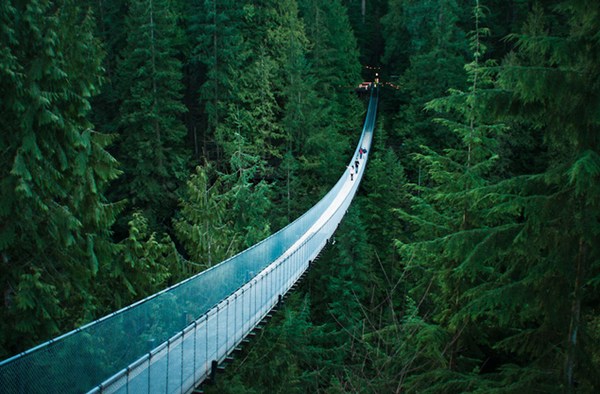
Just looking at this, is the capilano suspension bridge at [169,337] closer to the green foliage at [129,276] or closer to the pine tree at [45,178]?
the green foliage at [129,276]

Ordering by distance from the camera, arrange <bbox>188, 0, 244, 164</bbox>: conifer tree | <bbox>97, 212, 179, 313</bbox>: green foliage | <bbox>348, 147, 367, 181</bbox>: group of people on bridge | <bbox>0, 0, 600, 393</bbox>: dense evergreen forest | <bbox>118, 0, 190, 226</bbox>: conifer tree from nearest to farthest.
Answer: <bbox>0, 0, 600, 393</bbox>: dense evergreen forest
<bbox>97, 212, 179, 313</bbox>: green foliage
<bbox>118, 0, 190, 226</bbox>: conifer tree
<bbox>188, 0, 244, 164</bbox>: conifer tree
<bbox>348, 147, 367, 181</bbox>: group of people on bridge

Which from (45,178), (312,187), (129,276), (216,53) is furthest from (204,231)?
(312,187)

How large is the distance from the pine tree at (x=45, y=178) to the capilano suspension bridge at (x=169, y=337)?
5.39 feet

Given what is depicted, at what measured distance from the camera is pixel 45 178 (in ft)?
22.9

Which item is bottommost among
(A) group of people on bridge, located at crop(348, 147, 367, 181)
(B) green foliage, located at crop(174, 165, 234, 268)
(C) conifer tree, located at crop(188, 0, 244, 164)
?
(B) green foliage, located at crop(174, 165, 234, 268)

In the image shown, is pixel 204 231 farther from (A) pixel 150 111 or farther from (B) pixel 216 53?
(B) pixel 216 53

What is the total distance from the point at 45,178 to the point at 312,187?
1675cm

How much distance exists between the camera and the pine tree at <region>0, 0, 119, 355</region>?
666cm

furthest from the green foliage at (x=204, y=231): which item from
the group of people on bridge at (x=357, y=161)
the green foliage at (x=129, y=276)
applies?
the group of people on bridge at (x=357, y=161)

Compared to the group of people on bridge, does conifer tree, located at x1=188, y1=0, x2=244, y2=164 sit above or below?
above

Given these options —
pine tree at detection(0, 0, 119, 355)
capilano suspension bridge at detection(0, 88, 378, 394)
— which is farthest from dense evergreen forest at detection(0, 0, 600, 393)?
capilano suspension bridge at detection(0, 88, 378, 394)

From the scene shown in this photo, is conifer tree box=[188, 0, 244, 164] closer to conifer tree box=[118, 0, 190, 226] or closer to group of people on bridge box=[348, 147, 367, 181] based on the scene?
conifer tree box=[118, 0, 190, 226]

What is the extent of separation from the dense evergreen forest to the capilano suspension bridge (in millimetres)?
1570

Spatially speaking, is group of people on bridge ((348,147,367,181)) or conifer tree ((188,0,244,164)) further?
group of people on bridge ((348,147,367,181))
